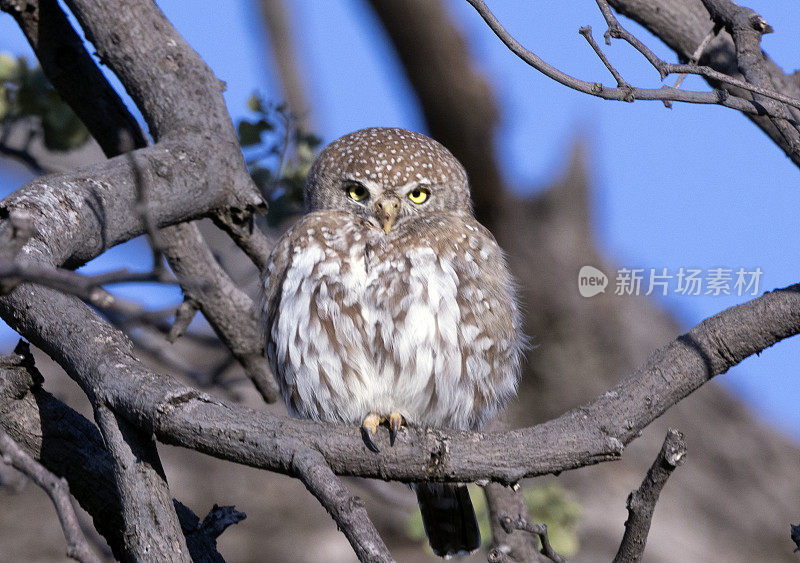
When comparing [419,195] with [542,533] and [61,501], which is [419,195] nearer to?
[542,533]

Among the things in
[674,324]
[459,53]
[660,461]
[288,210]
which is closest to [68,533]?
[660,461]

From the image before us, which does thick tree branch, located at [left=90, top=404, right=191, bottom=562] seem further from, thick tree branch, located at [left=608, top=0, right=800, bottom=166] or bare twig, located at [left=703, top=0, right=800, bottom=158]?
thick tree branch, located at [left=608, top=0, right=800, bottom=166]

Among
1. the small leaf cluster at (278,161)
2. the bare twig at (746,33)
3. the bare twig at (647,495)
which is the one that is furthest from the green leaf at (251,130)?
the bare twig at (647,495)

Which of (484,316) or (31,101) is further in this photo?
(31,101)

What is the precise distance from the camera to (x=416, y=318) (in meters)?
→ 2.96

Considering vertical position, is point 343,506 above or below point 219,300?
above

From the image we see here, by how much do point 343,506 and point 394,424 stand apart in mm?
832

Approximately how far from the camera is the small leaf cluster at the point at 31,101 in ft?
13.3

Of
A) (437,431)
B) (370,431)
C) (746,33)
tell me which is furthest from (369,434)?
(746,33)

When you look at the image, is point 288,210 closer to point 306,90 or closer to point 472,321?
point 472,321

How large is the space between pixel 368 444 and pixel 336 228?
98 centimetres

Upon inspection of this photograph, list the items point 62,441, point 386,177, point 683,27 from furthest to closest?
point 683,27
point 386,177
point 62,441

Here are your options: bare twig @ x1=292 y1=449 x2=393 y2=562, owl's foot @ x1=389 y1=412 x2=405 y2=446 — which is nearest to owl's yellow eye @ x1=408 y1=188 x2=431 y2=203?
owl's foot @ x1=389 y1=412 x2=405 y2=446

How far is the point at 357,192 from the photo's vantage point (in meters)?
3.39
